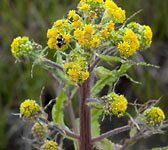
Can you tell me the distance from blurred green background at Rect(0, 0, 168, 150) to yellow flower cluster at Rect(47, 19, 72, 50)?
4.67ft

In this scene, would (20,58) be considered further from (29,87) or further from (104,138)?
(29,87)

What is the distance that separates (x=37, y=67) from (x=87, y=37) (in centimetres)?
162

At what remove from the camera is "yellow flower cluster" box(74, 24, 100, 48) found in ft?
4.44

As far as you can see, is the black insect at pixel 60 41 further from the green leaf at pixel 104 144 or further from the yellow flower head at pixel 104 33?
the green leaf at pixel 104 144

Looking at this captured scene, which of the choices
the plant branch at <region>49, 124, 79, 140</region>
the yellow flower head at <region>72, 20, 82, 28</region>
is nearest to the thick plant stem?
the plant branch at <region>49, 124, 79, 140</region>

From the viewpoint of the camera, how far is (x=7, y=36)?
309 cm

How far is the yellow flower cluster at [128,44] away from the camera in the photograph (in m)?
1.39

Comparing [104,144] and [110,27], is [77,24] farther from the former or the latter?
[104,144]

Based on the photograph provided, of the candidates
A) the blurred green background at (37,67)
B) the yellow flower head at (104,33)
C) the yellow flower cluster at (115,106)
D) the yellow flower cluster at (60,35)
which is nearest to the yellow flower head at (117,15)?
the yellow flower head at (104,33)

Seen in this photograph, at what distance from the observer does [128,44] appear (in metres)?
1.40

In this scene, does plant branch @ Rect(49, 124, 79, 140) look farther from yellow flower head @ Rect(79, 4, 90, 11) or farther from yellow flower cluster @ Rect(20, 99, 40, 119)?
yellow flower head @ Rect(79, 4, 90, 11)

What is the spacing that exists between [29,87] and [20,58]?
127 cm

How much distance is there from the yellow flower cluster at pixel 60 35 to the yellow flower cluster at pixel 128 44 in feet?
0.85

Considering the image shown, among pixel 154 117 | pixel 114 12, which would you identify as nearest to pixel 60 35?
pixel 114 12
